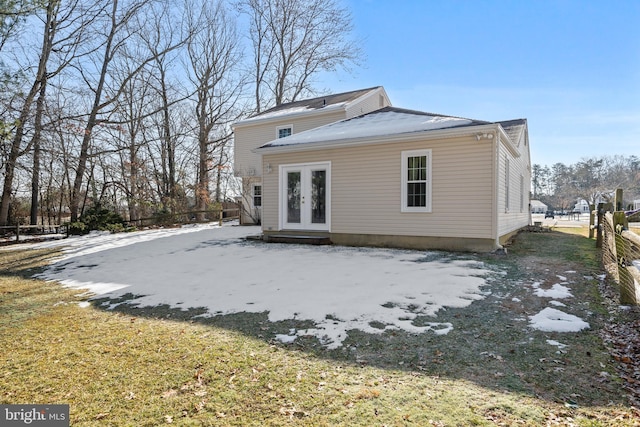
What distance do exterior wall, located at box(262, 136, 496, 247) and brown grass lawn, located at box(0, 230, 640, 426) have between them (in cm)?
395

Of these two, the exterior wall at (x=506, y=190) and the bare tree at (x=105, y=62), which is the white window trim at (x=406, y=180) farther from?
the bare tree at (x=105, y=62)

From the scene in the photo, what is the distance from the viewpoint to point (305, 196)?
33.3ft

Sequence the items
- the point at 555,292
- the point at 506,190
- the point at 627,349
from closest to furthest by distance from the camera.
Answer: the point at 627,349 < the point at 555,292 < the point at 506,190

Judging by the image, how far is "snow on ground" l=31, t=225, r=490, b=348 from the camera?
4.06 meters

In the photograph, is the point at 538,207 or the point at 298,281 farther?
the point at 538,207

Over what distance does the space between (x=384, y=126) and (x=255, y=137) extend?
10418 millimetres

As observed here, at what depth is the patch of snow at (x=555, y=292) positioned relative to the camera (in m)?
4.63

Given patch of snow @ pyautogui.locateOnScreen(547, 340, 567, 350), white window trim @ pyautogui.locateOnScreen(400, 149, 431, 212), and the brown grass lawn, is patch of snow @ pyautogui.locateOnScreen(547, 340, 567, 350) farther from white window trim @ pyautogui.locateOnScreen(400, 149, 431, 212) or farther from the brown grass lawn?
white window trim @ pyautogui.locateOnScreen(400, 149, 431, 212)

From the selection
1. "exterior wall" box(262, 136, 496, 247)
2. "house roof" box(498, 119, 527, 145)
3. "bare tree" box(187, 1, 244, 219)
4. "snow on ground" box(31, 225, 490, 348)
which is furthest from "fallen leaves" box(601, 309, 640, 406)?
"bare tree" box(187, 1, 244, 219)

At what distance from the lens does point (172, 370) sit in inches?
111

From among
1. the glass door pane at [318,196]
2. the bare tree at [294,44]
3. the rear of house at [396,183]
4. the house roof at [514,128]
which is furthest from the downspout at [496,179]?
the bare tree at [294,44]

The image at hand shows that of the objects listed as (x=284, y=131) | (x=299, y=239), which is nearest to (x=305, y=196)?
(x=299, y=239)

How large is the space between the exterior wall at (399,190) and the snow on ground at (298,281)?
0.97 meters

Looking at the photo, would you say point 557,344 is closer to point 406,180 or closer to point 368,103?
point 406,180
